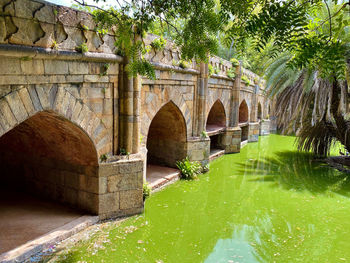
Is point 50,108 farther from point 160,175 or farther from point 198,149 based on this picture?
point 198,149

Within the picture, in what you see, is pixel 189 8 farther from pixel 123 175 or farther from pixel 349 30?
pixel 349 30

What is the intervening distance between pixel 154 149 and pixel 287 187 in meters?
4.32

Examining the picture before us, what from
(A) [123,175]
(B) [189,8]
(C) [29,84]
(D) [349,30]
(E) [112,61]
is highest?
(D) [349,30]

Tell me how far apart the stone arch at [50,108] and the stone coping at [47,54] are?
18.4 inches

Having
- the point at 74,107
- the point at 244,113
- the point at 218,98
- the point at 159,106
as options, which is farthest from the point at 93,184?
the point at 244,113

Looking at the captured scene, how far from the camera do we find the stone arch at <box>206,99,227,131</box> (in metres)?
13.8

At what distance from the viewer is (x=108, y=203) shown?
21.6 feet

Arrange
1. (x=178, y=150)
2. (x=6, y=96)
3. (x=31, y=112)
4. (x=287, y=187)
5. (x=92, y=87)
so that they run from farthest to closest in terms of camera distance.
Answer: (x=178, y=150) → (x=287, y=187) → (x=92, y=87) → (x=31, y=112) → (x=6, y=96)

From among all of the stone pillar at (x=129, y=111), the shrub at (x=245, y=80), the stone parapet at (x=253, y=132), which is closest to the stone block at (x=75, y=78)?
the stone pillar at (x=129, y=111)

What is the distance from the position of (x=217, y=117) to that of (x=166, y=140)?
4.20m

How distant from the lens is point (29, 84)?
4.87 meters

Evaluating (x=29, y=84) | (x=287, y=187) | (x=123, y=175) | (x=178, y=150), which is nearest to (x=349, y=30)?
(x=287, y=187)

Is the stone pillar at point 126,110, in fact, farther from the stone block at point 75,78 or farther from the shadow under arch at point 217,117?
the shadow under arch at point 217,117

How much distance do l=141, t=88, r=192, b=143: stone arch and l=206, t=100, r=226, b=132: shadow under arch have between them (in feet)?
11.7
